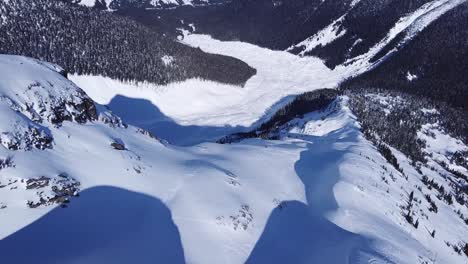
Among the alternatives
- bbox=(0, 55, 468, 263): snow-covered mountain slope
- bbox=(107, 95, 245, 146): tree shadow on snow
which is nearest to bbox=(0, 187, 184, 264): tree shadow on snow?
bbox=(0, 55, 468, 263): snow-covered mountain slope

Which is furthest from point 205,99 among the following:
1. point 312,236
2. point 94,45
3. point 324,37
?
point 312,236

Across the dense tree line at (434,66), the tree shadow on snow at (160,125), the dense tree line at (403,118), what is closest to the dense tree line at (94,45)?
the tree shadow on snow at (160,125)

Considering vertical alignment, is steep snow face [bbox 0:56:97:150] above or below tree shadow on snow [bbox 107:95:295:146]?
above

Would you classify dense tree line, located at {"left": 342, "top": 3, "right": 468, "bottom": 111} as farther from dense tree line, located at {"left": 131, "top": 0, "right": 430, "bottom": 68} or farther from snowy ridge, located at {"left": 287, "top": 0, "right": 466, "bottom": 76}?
dense tree line, located at {"left": 131, "top": 0, "right": 430, "bottom": 68}

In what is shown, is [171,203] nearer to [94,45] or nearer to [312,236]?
[312,236]

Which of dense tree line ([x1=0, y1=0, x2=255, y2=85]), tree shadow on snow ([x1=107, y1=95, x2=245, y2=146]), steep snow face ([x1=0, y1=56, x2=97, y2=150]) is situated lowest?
tree shadow on snow ([x1=107, y1=95, x2=245, y2=146])

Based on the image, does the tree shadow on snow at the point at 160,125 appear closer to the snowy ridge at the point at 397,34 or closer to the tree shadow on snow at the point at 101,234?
the tree shadow on snow at the point at 101,234
